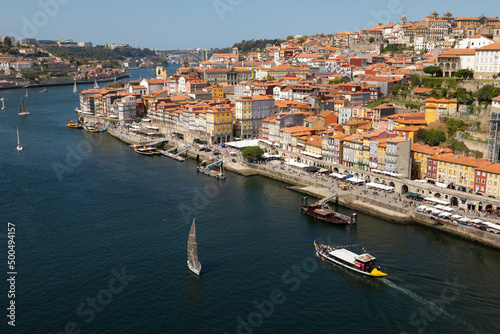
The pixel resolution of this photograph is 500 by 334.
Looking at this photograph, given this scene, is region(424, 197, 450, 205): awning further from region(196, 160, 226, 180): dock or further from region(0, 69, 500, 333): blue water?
region(196, 160, 226, 180): dock

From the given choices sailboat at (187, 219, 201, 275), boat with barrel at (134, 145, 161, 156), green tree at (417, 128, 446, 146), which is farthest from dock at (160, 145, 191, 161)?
sailboat at (187, 219, 201, 275)

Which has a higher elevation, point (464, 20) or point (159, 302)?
point (464, 20)

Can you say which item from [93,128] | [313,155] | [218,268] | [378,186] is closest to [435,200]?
[378,186]

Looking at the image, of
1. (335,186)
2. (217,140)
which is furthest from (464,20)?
(335,186)

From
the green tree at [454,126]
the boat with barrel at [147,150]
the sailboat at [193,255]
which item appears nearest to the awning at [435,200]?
the green tree at [454,126]

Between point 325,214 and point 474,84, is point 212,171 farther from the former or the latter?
point 474,84

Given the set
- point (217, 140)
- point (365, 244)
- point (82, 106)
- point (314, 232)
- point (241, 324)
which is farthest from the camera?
point (82, 106)

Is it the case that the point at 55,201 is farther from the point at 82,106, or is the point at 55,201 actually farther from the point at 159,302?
the point at 82,106
